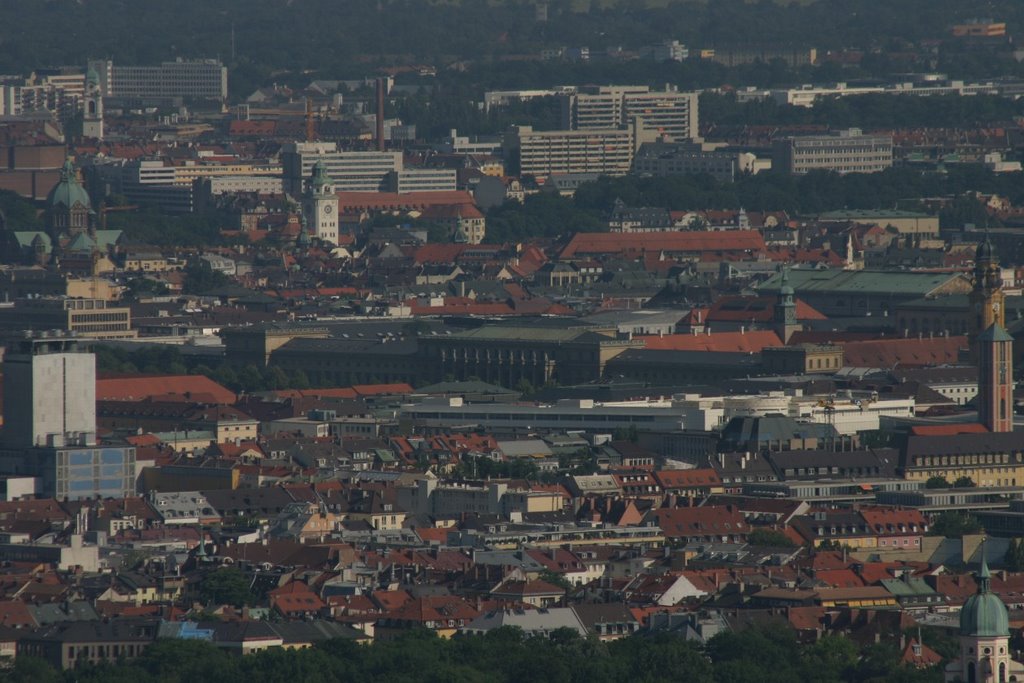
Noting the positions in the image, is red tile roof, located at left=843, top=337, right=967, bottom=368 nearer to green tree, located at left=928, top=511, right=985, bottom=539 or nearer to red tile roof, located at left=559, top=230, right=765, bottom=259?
green tree, located at left=928, top=511, right=985, bottom=539

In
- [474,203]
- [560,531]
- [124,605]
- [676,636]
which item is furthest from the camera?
[474,203]

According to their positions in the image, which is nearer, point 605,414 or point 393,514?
point 393,514

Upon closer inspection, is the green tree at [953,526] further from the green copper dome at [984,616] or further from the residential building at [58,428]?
the green copper dome at [984,616]

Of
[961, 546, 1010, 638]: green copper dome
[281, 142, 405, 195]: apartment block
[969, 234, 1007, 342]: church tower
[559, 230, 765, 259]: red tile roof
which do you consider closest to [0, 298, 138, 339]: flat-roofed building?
[969, 234, 1007, 342]: church tower

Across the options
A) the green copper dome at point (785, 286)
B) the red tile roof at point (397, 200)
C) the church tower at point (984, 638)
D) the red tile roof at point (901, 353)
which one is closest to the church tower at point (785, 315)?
the green copper dome at point (785, 286)

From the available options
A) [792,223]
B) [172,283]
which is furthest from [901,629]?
[792,223]

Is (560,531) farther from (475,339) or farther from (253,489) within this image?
(475,339)
